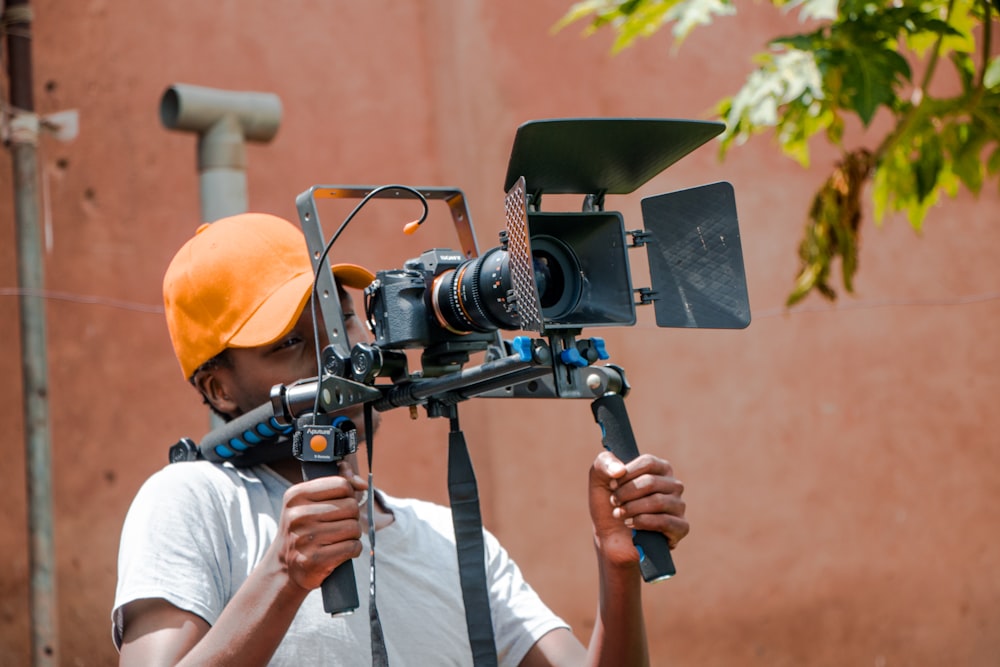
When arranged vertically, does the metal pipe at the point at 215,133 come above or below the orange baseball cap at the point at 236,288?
above

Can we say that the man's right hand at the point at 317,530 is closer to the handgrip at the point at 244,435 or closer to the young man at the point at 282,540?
the young man at the point at 282,540

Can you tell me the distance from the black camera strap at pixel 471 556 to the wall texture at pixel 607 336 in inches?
99.8

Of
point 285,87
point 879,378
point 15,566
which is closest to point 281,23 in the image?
point 285,87

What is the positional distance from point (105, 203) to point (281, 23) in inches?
37.7

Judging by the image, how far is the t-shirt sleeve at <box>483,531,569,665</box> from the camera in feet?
6.48

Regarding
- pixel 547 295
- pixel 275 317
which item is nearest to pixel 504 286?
pixel 547 295

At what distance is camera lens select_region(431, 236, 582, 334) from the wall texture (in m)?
2.61

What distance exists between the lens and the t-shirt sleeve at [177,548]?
5.48 feet

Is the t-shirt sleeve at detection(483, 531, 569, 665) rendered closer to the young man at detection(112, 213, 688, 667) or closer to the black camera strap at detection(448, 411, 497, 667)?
the young man at detection(112, 213, 688, 667)

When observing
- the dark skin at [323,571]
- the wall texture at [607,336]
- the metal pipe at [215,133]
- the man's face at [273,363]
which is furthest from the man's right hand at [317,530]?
the wall texture at [607,336]

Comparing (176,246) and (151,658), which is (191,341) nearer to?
(151,658)

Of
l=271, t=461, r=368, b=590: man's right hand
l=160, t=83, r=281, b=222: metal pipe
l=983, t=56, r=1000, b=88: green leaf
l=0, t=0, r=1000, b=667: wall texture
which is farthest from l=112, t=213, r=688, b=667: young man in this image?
l=0, t=0, r=1000, b=667: wall texture

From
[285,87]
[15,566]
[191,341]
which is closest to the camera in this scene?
[191,341]

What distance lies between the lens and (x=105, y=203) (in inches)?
165
